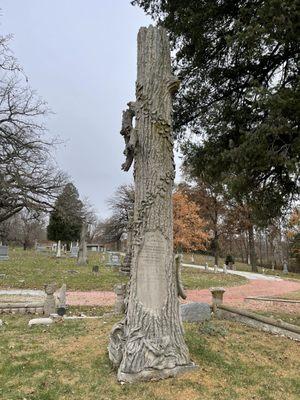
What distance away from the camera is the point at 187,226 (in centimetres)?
3178

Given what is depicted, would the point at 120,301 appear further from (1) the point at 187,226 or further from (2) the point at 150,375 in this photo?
(1) the point at 187,226

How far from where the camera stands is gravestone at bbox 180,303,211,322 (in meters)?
7.79

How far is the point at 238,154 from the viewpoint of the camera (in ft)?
25.0

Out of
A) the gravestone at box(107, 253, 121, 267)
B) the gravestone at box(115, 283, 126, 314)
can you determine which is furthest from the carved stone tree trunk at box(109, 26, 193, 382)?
the gravestone at box(107, 253, 121, 267)

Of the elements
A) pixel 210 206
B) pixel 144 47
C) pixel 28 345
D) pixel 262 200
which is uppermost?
pixel 210 206

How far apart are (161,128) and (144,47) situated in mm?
1295

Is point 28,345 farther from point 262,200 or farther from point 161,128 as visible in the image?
point 262,200

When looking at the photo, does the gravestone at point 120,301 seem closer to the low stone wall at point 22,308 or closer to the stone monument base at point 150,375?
the low stone wall at point 22,308

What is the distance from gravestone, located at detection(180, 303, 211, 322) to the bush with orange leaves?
2273 cm

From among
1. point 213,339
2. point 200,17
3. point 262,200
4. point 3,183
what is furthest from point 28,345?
point 3,183

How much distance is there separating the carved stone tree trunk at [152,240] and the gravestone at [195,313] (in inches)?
113

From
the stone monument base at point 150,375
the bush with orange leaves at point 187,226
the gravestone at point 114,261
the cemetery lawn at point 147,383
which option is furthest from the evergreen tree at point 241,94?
the bush with orange leaves at point 187,226

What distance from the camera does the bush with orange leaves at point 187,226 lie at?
102 ft

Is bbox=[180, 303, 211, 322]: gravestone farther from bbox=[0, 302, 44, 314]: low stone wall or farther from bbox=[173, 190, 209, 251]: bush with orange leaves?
bbox=[173, 190, 209, 251]: bush with orange leaves
